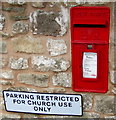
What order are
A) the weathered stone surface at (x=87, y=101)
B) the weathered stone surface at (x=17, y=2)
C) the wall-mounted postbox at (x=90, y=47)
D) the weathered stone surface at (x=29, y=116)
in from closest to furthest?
1. the wall-mounted postbox at (x=90, y=47)
2. the weathered stone surface at (x=17, y=2)
3. the weathered stone surface at (x=87, y=101)
4. the weathered stone surface at (x=29, y=116)

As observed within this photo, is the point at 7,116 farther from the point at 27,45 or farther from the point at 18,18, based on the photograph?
the point at 18,18

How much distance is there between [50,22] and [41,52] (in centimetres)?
28

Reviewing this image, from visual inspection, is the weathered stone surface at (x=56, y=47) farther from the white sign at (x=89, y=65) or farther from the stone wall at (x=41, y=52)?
the white sign at (x=89, y=65)

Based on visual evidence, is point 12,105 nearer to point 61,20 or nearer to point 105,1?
point 61,20

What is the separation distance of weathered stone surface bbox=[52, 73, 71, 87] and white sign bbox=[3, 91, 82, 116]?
4.2 inches

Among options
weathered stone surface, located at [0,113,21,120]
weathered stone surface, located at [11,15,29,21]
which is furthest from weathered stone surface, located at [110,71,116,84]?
weathered stone surface, located at [0,113,21,120]

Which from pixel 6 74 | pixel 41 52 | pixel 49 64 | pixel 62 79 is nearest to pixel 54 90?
pixel 62 79

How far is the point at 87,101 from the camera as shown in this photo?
2.47m

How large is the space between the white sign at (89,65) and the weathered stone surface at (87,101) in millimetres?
209

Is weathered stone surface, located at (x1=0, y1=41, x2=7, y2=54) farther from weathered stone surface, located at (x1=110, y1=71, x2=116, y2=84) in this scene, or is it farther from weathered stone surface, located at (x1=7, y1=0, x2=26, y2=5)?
weathered stone surface, located at (x1=110, y1=71, x2=116, y2=84)

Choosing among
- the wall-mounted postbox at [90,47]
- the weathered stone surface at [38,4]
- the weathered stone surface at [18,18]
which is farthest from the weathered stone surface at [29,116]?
the weathered stone surface at [38,4]

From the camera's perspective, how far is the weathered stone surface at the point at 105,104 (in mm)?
2424

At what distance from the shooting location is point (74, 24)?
7.43 feet

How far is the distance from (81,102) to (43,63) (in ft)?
1.64
